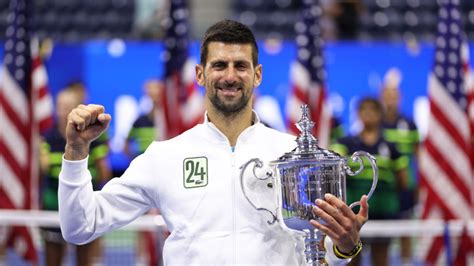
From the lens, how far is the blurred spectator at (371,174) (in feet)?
28.9

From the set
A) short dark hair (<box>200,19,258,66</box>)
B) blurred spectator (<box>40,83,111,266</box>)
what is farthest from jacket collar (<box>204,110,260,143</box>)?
blurred spectator (<box>40,83,111,266</box>)

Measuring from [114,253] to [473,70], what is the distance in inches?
188

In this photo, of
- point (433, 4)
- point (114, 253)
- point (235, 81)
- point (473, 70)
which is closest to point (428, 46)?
point (473, 70)

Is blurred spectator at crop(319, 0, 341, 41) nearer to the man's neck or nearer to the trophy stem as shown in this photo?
the man's neck

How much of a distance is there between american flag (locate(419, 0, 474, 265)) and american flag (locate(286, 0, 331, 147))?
110cm

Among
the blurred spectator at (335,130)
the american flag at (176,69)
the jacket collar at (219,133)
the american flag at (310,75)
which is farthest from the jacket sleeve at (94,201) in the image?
the blurred spectator at (335,130)

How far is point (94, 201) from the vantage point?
4.26m

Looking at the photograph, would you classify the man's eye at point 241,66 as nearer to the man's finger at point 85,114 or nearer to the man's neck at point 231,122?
the man's neck at point 231,122

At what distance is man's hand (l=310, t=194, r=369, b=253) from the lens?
390 centimetres

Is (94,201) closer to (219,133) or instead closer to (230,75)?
(219,133)

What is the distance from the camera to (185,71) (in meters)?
9.89

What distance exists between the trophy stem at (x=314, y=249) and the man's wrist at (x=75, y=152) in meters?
0.93

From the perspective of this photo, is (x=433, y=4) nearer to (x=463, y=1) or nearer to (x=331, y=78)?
(x=463, y=1)

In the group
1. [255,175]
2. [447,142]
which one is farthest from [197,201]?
[447,142]
